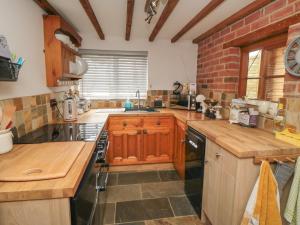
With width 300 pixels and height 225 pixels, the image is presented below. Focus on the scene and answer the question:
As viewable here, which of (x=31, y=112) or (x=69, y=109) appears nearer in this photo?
(x=31, y=112)

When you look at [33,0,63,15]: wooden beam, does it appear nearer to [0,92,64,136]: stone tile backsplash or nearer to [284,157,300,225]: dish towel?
[0,92,64,136]: stone tile backsplash

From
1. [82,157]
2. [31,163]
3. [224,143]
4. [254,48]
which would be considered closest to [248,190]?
[224,143]

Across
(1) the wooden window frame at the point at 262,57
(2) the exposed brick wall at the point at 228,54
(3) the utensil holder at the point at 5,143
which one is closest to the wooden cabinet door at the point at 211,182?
(2) the exposed brick wall at the point at 228,54

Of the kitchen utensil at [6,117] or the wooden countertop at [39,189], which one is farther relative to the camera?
the kitchen utensil at [6,117]

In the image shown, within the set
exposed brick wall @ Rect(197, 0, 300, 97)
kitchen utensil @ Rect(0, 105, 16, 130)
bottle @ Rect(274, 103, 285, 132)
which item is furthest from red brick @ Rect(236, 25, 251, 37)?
kitchen utensil @ Rect(0, 105, 16, 130)

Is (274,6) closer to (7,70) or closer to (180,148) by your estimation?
(180,148)

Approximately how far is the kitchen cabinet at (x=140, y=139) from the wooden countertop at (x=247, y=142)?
3.35 ft

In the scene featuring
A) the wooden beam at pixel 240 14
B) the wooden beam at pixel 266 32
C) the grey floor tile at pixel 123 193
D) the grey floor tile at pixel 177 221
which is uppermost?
the wooden beam at pixel 240 14

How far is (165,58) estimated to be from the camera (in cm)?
326

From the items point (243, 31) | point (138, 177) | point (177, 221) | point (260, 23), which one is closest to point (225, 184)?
point (177, 221)

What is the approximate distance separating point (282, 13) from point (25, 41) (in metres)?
2.25

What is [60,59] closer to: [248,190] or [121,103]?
[121,103]

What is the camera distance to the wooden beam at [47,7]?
178 cm

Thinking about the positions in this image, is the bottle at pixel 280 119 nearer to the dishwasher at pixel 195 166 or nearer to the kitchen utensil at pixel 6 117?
the dishwasher at pixel 195 166
